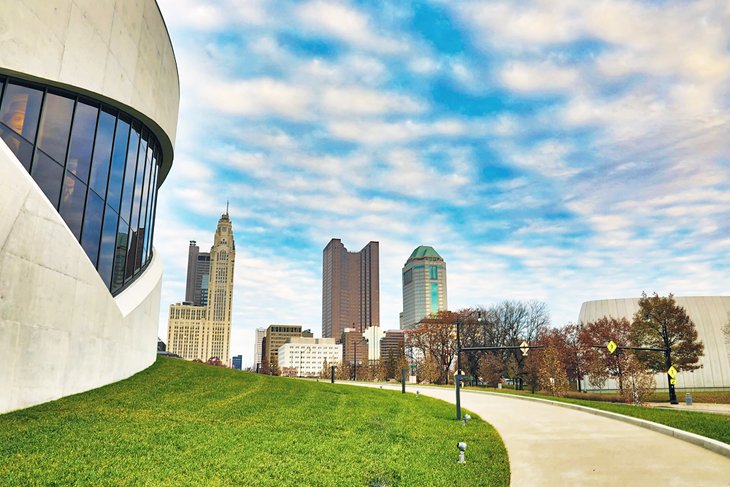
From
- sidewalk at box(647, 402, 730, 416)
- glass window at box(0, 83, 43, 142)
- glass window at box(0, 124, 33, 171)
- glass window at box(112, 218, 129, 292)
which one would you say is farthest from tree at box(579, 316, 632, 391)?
glass window at box(0, 83, 43, 142)

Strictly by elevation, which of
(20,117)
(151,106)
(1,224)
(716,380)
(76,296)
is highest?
(151,106)

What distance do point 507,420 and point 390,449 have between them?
10.3 m

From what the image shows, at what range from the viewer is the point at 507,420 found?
20.9 metres

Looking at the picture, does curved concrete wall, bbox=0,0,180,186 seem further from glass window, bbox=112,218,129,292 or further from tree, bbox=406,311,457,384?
tree, bbox=406,311,457,384

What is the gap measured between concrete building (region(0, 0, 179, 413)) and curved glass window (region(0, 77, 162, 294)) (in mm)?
47

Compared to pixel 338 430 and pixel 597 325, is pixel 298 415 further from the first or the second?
pixel 597 325

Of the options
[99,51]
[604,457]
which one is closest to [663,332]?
[604,457]

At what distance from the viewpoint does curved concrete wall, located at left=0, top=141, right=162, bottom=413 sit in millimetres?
12422

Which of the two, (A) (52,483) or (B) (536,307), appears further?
(B) (536,307)

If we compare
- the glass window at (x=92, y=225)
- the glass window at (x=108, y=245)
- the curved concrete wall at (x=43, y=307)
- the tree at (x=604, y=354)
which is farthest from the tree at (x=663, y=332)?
the glass window at (x=92, y=225)

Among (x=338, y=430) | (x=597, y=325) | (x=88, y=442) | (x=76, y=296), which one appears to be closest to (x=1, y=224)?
(x=76, y=296)

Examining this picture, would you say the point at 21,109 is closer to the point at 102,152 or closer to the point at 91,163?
the point at 91,163

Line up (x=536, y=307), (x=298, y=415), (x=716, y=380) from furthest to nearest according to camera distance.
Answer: (x=716, y=380), (x=536, y=307), (x=298, y=415)

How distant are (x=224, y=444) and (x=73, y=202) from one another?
11.2 meters
